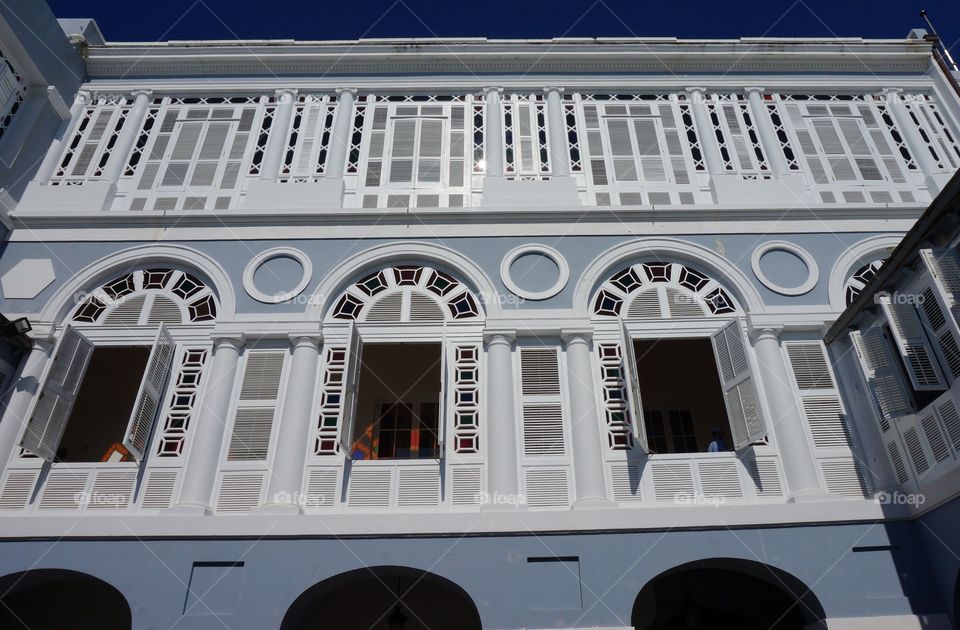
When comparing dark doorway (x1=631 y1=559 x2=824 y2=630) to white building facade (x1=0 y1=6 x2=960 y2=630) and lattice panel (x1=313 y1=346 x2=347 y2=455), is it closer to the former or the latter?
white building facade (x1=0 y1=6 x2=960 y2=630)

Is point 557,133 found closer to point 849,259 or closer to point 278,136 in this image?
point 278,136

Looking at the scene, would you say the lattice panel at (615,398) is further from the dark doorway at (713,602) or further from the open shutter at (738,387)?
the dark doorway at (713,602)

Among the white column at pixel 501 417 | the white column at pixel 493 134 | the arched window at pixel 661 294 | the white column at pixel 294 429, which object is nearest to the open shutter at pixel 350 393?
the white column at pixel 294 429

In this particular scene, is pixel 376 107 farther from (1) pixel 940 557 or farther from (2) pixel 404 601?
(1) pixel 940 557

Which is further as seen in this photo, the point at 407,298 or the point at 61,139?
the point at 61,139

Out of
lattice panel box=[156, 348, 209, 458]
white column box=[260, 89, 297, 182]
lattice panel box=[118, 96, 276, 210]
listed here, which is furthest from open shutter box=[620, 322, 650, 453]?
lattice panel box=[118, 96, 276, 210]

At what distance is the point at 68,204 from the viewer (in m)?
10.9

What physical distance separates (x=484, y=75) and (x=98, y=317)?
7009 millimetres

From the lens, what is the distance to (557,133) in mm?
11836

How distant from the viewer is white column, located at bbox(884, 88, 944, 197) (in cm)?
1132

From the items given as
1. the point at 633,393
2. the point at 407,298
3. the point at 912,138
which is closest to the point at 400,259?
the point at 407,298

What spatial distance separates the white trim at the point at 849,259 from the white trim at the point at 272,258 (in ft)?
22.9

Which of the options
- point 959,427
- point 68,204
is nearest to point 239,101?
point 68,204

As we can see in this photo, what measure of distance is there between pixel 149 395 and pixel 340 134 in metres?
5.02
